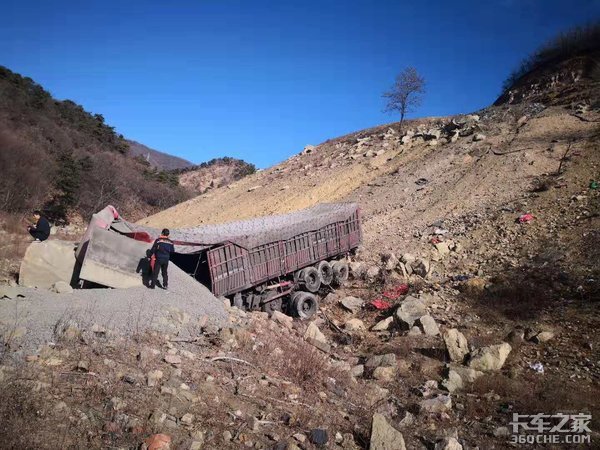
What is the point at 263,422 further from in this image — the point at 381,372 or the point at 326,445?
the point at 381,372

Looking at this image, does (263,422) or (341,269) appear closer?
(263,422)

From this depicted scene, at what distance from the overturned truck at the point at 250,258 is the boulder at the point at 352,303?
0.78 metres

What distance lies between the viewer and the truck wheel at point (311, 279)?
979 centimetres

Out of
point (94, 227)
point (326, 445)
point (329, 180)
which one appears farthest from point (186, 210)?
point (326, 445)

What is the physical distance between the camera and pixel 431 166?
61.4 ft

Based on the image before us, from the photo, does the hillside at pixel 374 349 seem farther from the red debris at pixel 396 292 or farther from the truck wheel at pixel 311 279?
the truck wheel at pixel 311 279

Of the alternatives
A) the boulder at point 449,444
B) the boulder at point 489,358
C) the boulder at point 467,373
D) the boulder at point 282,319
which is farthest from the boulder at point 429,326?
the boulder at point 449,444

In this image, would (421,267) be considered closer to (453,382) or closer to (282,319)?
(282,319)

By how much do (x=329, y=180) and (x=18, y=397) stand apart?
18223 millimetres

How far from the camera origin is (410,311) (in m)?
8.63

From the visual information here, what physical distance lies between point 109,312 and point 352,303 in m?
5.90

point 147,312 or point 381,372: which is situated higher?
point 147,312

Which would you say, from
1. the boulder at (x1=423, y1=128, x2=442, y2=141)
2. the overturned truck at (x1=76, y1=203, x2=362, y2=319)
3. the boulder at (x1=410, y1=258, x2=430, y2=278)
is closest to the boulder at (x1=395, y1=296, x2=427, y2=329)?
the overturned truck at (x1=76, y1=203, x2=362, y2=319)

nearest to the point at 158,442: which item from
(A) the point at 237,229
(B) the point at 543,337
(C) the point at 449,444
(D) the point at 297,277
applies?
(C) the point at 449,444
